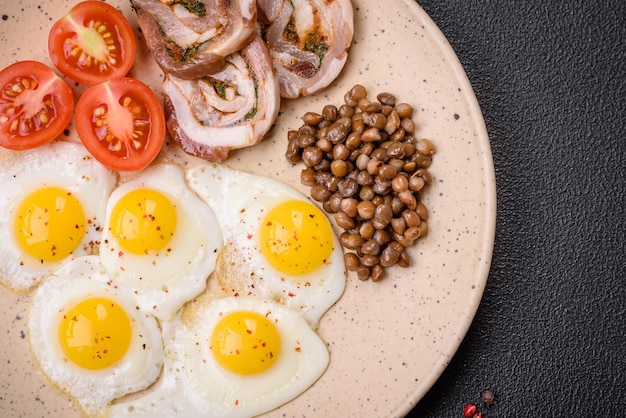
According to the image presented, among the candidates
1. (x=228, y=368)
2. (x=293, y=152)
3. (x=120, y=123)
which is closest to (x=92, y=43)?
(x=120, y=123)

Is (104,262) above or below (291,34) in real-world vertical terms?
below

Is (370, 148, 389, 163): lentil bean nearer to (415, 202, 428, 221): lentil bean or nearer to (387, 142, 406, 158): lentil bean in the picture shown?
(387, 142, 406, 158): lentil bean

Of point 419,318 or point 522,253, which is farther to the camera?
point 522,253

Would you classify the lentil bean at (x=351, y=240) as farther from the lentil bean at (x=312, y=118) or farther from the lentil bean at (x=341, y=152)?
the lentil bean at (x=312, y=118)

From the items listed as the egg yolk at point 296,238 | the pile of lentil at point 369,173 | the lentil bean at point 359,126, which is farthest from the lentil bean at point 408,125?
the egg yolk at point 296,238

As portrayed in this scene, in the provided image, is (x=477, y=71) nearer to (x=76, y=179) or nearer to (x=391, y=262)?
(x=391, y=262)

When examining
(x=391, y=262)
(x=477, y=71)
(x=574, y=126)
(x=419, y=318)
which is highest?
(x=477, y=71)

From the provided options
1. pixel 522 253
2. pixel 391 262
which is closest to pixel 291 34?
pixel 391 262

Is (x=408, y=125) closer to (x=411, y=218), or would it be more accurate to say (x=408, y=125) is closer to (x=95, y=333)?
(x=411, y=218)
